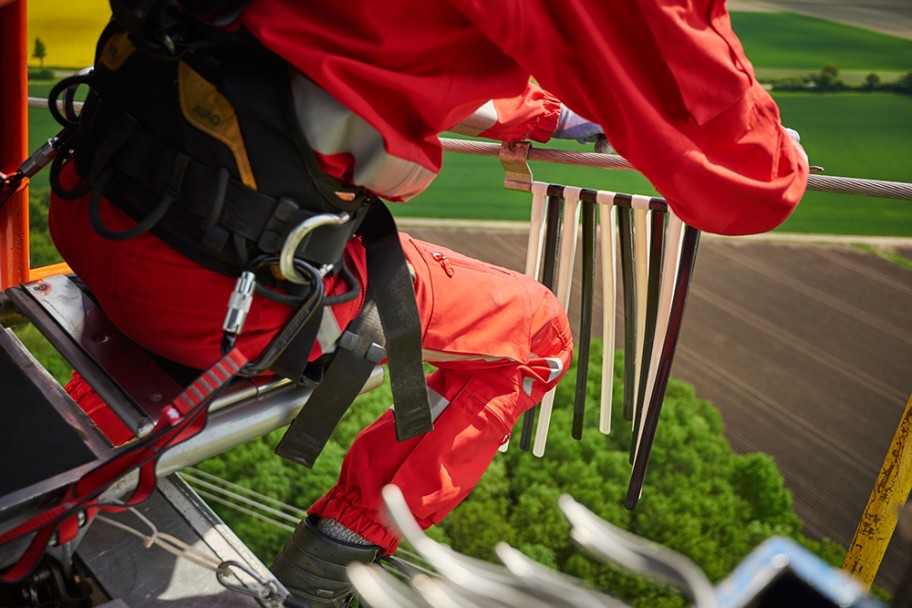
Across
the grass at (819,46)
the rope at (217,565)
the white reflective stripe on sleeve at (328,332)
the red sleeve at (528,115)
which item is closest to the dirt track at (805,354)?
the grass at (819,46)

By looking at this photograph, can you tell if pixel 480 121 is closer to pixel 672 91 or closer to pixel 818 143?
pixel 672 91

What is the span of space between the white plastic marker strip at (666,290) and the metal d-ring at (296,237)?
4.62 ft

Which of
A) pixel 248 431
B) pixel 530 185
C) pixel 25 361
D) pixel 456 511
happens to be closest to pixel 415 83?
pixel 248 431

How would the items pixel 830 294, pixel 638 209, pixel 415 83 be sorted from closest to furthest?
pixel 415 83 < pixel 638 209 < pixel 830 294

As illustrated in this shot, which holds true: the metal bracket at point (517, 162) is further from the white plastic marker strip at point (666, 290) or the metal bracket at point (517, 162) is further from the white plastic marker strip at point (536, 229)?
the white plastic marker strip at point (666, 290)

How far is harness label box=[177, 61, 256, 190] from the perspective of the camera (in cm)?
139

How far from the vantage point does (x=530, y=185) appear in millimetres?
2760

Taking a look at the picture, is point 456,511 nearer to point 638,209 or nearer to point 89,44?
point 638,209

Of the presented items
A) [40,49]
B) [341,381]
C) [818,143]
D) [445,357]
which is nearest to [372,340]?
[341,381]

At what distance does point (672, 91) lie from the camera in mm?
1419

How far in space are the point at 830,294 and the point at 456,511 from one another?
485cm

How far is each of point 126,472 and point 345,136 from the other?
637mm

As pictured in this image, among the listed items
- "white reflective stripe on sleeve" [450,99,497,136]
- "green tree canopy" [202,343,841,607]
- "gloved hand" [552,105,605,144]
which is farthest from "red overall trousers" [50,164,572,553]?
"green tree canopy" [202,343,841,607]

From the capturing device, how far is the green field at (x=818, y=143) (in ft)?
31.1
